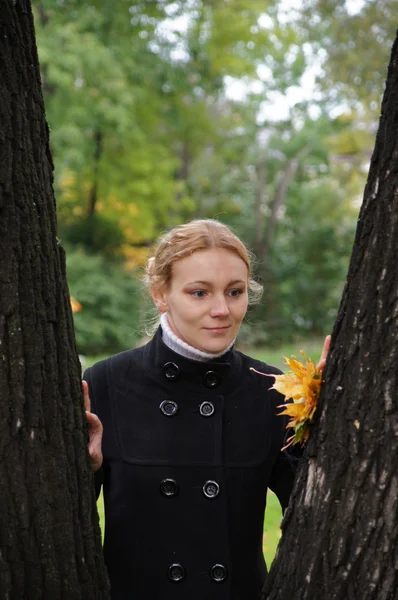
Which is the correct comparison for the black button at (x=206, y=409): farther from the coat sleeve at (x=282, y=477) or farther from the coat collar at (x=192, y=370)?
the coat sleeve at (x=282, y=477)

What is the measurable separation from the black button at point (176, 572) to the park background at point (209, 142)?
9305 mm

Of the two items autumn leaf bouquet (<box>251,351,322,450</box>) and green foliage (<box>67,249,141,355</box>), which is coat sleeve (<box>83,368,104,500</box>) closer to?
autumn leaf bouquet (<box>251,351,322,450</box>)

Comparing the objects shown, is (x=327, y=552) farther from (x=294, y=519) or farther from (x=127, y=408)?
(x=127, y=408)

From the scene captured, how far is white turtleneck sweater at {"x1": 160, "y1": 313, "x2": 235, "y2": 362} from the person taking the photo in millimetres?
2609

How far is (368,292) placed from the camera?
78.3 inches

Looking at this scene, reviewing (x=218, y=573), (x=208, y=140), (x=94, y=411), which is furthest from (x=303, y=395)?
(x=208, y=140)

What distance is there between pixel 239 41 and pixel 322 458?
16.0 meters

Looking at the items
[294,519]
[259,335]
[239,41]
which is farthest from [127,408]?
[259,335]

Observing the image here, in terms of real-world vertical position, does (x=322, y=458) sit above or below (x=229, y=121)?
below

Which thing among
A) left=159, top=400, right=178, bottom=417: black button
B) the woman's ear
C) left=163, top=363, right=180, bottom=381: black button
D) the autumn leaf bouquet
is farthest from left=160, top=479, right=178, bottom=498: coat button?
the woman's ear

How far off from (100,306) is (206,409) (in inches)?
549

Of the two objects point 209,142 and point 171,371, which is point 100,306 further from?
point 171,371

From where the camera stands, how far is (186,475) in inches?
101

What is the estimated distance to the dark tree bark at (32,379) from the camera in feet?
6.47
